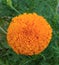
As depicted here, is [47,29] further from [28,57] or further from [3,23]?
[3,23]

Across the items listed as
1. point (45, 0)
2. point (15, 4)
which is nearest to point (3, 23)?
point (15, 4)

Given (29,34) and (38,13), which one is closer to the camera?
(29,34)

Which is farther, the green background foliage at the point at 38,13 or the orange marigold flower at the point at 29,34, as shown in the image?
the green background foliage at the point at 38,13

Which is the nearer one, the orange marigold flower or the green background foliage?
the orange marigold flower
